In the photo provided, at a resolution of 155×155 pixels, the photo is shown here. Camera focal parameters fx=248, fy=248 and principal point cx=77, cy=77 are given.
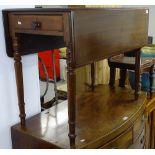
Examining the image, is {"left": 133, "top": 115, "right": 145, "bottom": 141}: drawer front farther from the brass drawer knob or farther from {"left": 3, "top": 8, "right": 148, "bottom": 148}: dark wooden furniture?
the brass drawer knob

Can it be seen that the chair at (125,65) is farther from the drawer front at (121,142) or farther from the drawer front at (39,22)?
the drawer front at (39,22)

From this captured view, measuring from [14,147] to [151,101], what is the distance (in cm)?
109

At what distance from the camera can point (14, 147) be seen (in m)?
1.26

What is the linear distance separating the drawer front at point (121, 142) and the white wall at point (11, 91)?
0.46 m

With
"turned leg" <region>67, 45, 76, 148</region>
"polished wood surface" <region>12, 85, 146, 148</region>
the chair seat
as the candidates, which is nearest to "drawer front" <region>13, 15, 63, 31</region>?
"turned leg" <region>67, 45, 76, 148</region>

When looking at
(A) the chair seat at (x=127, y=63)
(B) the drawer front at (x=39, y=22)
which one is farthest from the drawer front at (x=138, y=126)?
(B) the drawer front at (x=39, y=22)

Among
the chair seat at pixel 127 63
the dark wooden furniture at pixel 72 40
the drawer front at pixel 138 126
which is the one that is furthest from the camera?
the chair seat at pixel 127 63

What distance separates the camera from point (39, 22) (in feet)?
3.21

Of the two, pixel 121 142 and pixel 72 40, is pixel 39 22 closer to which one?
pixel 72 40

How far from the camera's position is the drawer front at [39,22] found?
921mm

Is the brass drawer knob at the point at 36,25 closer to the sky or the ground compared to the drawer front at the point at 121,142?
closer to the sky

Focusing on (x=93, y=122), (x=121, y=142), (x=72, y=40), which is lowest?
(x=121, y=142)

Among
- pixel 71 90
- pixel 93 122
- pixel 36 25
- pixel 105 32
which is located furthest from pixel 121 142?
pixel 36 25

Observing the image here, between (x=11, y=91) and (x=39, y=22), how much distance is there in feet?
1.39
